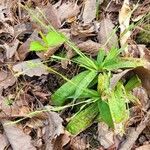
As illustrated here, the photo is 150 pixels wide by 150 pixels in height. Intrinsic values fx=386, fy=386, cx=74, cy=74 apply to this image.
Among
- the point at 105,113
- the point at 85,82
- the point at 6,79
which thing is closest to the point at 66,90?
the point at 85,82

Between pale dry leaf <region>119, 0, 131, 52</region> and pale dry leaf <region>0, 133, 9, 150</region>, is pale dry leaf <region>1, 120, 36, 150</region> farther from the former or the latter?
pale dry leaf <region>119, 0, 131, 52</region>

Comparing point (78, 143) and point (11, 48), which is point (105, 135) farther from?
point (11, 48)

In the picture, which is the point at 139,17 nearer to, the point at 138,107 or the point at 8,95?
the point at 138,107

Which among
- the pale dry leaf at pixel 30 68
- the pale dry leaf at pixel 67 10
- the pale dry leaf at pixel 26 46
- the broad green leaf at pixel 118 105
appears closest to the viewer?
the broad green leaf at pixel 118 105

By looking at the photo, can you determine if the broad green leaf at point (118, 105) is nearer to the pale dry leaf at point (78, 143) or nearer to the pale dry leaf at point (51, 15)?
the pale dry leaf at point (78, 143)

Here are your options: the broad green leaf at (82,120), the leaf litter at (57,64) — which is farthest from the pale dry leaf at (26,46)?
the broad green leaf at (82,120)

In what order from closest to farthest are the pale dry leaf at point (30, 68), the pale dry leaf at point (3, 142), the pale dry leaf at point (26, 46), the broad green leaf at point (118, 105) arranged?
the broad green leaf at point (118, 105) → the pale dry leaf at point (3, 142) → the pale dry leaf at point (30, 68) → the pale dry leaf at point (26, 46)

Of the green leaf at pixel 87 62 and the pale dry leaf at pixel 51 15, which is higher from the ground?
the pale dry leaf at pixel 51 15

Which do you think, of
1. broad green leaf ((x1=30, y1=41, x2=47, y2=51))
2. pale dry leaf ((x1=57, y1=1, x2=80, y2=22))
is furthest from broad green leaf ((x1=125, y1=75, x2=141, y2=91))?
pale dry leaf ((x1=57, y1=1, x2=80, y2=22))
